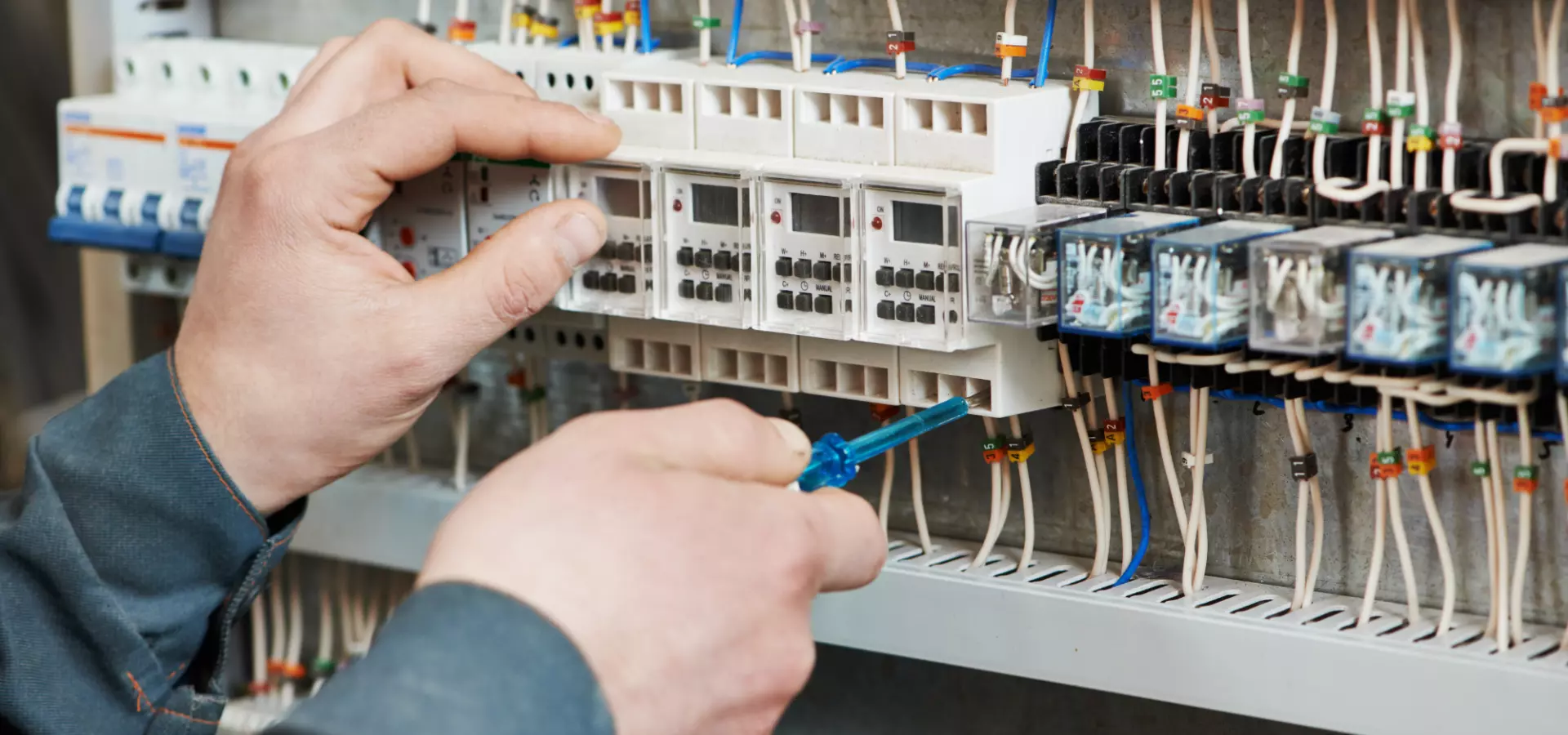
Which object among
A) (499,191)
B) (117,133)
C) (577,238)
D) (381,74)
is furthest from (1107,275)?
(117,133)

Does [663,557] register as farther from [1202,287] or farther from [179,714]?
[179,714]

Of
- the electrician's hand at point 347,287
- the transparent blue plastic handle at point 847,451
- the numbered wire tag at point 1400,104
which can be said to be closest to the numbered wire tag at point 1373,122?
the numbered wire tag at point 1400,104

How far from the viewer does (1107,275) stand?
1039 millimetres

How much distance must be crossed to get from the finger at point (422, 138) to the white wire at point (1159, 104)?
41cm

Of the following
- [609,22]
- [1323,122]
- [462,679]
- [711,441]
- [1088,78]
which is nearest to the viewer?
[462,679]

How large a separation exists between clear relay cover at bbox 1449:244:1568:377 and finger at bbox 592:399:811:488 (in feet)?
1.31

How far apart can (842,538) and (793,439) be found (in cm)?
7

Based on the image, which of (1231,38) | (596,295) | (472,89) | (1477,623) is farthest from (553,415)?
(1477,623)

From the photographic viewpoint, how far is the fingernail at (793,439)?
88 cm

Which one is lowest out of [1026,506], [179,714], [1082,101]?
[179,714]

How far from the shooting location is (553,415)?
1560mm

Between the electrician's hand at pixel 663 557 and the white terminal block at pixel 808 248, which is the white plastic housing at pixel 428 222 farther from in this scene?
the electrician's hand at pixel 663 557

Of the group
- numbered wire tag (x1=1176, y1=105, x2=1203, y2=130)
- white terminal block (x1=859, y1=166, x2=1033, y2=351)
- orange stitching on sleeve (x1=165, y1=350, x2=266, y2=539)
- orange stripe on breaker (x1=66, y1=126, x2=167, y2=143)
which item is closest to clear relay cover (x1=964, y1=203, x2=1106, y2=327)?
white terminal block (x1=859, y1=166, x2=1033, y2=351)

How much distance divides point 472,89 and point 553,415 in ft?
1.49
